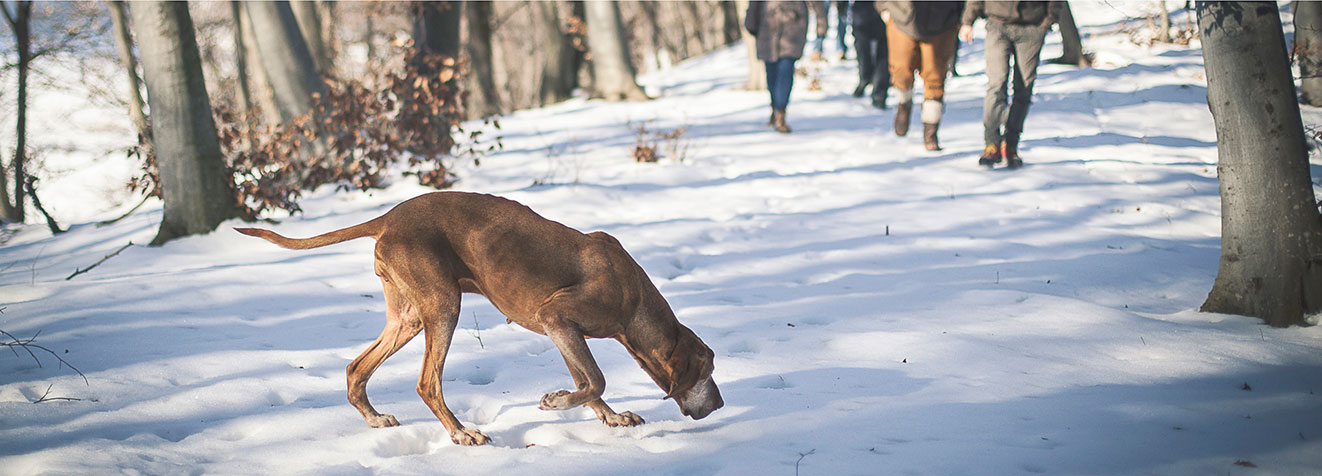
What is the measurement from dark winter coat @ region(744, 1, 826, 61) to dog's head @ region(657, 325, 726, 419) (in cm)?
791

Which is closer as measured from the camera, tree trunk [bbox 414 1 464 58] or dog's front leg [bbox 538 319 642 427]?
dog's front leg [bbox 538 319 642 427]

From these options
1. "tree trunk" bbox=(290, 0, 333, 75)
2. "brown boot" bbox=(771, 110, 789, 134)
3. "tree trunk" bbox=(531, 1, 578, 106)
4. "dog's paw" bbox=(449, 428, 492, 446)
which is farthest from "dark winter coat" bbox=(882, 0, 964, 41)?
"tree trunk" bbox=(531, 1, 578, 106)

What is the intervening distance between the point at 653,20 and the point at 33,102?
23329mm

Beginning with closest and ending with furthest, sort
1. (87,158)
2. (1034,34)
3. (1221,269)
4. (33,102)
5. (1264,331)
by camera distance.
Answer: (1264,331) → (1221,269) → (1034,34) → (33,102) → (87,158)

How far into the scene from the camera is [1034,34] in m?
7.82

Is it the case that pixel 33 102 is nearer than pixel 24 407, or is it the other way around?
pixel 24 407

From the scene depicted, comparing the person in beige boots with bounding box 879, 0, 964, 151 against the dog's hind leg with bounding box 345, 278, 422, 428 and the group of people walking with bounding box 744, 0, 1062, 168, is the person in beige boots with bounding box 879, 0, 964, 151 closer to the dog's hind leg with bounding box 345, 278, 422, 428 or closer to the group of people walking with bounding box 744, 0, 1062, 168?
the group of people walking with bounding box 744, 0, 1062, 168

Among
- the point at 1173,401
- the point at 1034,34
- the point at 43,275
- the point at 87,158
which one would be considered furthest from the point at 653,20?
the point at 1173,401

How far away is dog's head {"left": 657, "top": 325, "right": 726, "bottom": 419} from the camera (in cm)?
307

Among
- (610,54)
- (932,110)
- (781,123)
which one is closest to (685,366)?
(932,110)

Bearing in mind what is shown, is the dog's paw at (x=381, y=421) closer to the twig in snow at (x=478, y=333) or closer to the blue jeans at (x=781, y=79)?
the twig in snow at (x=478, y=333)

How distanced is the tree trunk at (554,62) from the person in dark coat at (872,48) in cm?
865

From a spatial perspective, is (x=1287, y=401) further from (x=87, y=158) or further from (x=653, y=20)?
(x=653, y=20)

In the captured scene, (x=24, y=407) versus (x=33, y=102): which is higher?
(x=33, y=102)
